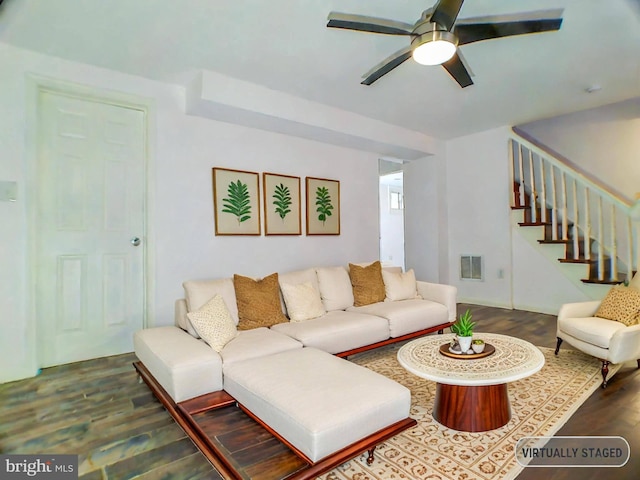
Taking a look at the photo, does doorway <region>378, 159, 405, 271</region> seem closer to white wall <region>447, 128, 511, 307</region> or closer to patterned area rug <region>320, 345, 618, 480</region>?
white wall <region>447, 128, 511, 307</region>

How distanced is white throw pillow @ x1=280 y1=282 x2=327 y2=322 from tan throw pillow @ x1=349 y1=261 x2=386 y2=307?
0.55m

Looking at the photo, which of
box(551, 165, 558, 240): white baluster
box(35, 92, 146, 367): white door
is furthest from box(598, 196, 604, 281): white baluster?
box(35, 92, 146, 367): white door

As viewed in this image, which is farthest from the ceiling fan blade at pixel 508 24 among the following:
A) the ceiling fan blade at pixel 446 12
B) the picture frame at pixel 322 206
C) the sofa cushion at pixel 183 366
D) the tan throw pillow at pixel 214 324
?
the picture frame at pixel 322 206

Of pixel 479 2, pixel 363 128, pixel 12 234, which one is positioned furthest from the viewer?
pixel 363 128

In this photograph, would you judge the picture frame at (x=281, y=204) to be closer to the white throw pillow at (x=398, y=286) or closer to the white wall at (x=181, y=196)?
the white wall at (x=181, y=196)

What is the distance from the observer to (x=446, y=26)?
2.00 meters

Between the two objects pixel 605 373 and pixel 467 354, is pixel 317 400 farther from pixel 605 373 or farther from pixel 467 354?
pixel 605 373

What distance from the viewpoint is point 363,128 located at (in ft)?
14.6

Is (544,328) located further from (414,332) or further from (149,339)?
(149,339)

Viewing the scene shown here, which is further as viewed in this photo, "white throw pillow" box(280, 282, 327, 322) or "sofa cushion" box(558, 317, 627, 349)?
"white throw pillow" box(280, 282, 327, 322)

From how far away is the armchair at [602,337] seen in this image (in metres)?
2.48

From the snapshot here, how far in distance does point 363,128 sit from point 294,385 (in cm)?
356

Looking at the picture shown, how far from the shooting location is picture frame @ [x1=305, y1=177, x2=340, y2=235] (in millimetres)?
4543

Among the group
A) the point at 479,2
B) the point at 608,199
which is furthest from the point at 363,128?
the point at 608,199
